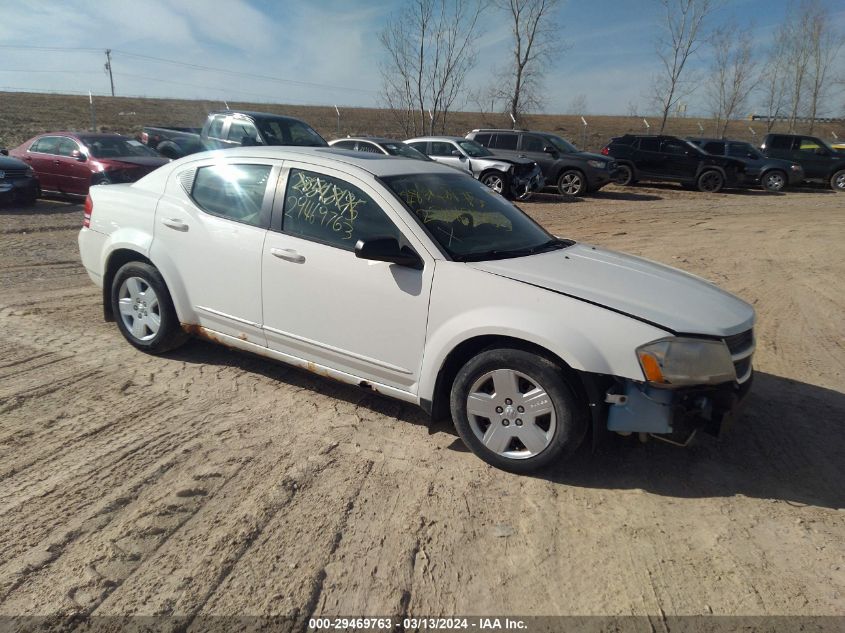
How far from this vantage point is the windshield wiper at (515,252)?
11.9 feet

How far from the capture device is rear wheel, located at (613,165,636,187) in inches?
800

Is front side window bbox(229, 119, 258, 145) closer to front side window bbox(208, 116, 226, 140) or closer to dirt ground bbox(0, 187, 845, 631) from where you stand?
front side window bbox(208, 116, 226, 140)

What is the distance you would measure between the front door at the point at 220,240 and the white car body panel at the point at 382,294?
11 mm

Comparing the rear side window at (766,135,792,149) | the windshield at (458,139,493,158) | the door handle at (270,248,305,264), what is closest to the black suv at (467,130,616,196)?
the windshield at (458,139,493,158)

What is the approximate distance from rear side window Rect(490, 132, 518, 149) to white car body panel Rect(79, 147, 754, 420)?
13827 millimetres

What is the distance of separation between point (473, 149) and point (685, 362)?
46.6 ft

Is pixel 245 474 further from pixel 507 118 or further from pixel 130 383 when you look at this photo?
pixel 507 118

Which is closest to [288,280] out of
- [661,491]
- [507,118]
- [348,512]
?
[348,512]

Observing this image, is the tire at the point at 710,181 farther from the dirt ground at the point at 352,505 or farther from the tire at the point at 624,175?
the dirt ground at the point at 352,505

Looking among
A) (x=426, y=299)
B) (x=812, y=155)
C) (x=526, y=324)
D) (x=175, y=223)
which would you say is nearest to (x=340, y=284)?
(x=426, y=299)

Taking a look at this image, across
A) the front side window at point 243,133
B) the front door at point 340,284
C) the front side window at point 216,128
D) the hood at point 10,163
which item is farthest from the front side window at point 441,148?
the front door at point 340,284

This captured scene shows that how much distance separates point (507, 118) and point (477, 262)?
31410 millimetres

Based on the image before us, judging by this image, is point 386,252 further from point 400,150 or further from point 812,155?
point 812,155

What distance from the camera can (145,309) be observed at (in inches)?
188
